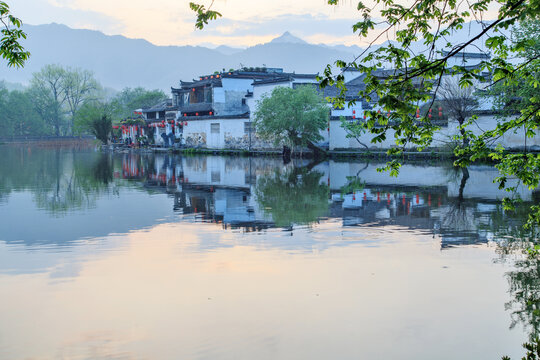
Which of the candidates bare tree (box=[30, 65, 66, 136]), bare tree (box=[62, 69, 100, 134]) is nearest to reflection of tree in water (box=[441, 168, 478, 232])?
bare tree (box=[30, 65, 66, 136])

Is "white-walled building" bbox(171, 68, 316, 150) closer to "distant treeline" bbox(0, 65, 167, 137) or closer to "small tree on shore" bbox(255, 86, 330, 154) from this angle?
"small tree on shore" bbox(255, 86, 330, 154)

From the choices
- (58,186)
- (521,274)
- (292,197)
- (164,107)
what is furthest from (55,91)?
(521,274)

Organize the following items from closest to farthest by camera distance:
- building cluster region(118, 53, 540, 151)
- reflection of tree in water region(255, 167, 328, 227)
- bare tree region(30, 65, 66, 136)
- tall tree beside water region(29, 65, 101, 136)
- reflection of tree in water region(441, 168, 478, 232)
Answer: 1. reflection of tree in water region(441, 168, 478, 232)
2. reflection of tree in water region(255, 167, 328, 227)
3. building cluster region(118, 53, 540, 151)
4. bare tree region(30, 65, 66, 136)
5. tall tree beside water region(29, 65, 101, 136)

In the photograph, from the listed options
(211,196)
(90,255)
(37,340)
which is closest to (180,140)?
(211,196)

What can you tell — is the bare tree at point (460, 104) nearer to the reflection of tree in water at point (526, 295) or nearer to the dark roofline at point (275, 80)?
the dark roofline at point (275, 80)

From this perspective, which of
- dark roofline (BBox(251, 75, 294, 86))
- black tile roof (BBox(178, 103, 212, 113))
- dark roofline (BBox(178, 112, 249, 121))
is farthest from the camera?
black tile roof (BBox(178, 103, 212, 113))

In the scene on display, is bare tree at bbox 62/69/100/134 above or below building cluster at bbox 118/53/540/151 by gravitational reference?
above

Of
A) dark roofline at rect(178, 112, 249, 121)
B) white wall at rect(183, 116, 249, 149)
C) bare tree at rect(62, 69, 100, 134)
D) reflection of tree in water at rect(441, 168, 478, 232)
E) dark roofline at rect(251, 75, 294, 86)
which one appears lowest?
reflection of tree in water at rect(441, 168, 478, 232)

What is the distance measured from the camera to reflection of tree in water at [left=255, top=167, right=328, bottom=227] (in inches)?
590

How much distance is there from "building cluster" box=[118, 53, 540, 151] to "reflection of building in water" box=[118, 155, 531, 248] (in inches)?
631

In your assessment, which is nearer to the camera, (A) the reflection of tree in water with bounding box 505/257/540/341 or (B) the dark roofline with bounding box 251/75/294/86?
(A) the reflection of tree in water with bounding box 505/257/540/341

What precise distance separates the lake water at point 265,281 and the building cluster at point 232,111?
29083mm

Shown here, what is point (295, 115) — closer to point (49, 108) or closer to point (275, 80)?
point (275, 80)

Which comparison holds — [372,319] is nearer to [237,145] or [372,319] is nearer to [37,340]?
[37,340]
